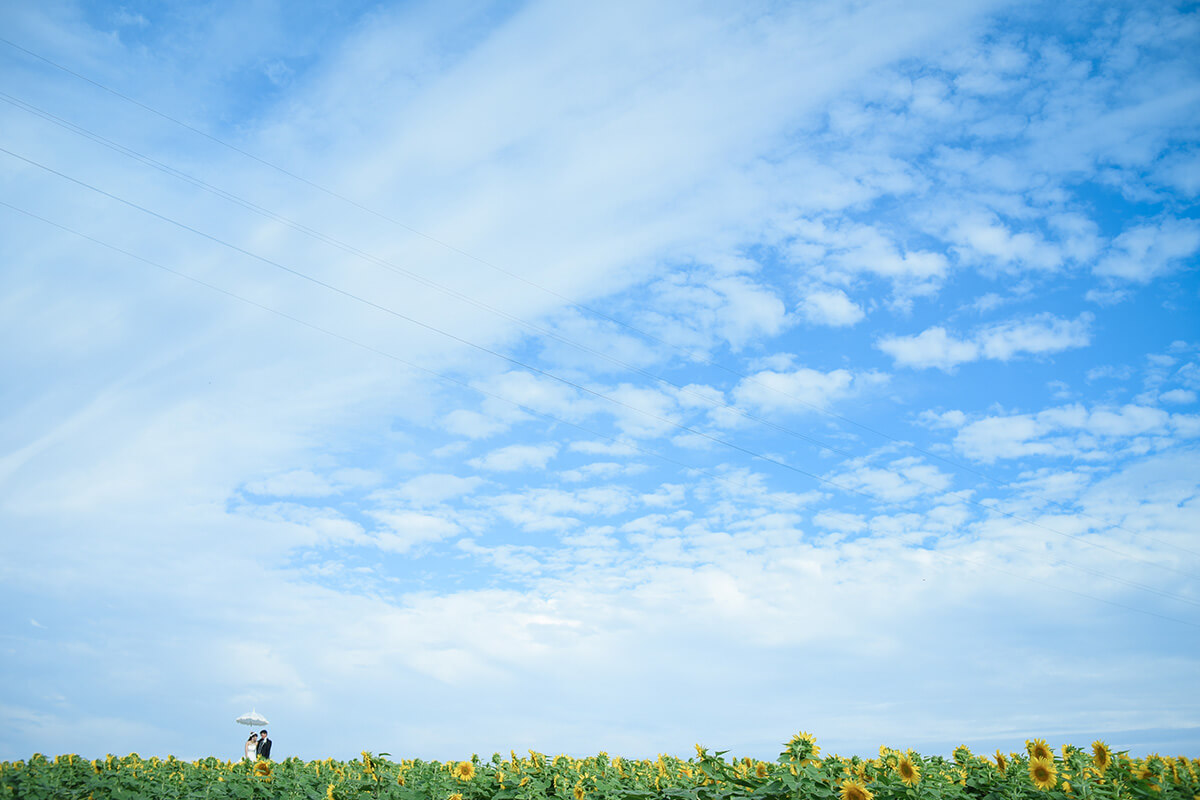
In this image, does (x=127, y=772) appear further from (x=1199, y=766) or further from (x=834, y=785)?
(x=1199, y=766)

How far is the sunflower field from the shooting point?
5.44 meters

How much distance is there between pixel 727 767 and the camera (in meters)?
6.33

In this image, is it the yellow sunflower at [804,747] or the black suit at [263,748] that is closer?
the yellow sunflower at [804,747]

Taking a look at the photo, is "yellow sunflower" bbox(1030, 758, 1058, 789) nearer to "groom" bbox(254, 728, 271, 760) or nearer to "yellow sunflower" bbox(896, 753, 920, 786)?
"yellow sunflower" bbox(896, 753, 920, 786)

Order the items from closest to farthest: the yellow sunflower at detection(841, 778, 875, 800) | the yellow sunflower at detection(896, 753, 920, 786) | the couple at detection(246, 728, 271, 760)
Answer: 1. the yellow sunflower at detection(841, 778, 875, 800)
2. the yellow sunflower at detection(896, 753, 920, 786)
3. the couple at detection(246, 728, 271, 760)

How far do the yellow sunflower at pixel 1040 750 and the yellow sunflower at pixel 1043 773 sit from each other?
0.07 metres

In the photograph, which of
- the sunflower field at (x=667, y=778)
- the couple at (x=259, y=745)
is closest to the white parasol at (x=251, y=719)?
the couple at (x=259, y=745)

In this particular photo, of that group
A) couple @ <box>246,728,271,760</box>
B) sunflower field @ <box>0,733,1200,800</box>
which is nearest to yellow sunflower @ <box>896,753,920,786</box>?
sunflower field @ <box>0,733,1200,800</box>

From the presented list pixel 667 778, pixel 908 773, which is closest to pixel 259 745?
pixel 667 778

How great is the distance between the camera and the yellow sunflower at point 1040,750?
18.4ft

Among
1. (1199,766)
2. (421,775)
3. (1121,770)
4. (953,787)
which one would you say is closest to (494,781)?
(421,775)

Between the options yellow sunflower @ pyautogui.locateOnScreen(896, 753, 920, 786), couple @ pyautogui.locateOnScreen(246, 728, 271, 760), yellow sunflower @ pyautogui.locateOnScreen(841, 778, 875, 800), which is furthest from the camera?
couple @ pyautogui.locateOnScreen(246, 728, 271, 760)

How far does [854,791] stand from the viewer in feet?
17.4

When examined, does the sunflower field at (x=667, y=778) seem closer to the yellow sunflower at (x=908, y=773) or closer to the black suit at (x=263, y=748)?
the yellow sunflower at (x=908, y=773)
